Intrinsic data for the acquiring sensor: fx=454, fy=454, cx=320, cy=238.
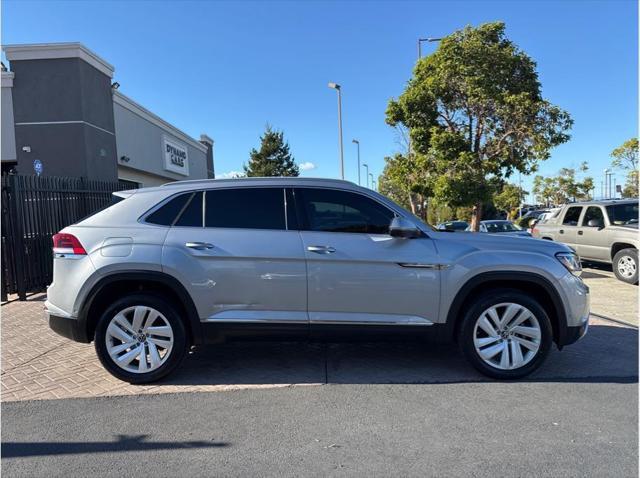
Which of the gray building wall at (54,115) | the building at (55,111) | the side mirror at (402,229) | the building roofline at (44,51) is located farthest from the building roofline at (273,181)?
the building roofline at (44,51)

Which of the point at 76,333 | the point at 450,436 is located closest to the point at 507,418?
the point at 450,436

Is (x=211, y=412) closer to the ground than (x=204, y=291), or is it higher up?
closer to the ground

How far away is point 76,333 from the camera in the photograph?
407 centimetres

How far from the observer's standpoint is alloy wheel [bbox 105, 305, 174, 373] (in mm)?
4031

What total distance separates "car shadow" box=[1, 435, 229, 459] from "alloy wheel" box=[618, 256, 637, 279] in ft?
30.3

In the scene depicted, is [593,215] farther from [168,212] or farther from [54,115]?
[54,115]

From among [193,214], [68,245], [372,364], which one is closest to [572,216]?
[372,364]

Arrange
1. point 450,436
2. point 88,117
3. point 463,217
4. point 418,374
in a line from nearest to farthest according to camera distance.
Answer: point 450,436
point 418,374
point 88,117
point 463,217

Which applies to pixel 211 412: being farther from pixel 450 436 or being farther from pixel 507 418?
pixel 507 418

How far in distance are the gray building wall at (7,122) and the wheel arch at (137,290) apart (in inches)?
526

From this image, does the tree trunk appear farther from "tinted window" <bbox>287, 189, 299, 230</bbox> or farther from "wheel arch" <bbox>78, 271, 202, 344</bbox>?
"wheel arch" <bbox>78, 271, 202, 344</bbox>

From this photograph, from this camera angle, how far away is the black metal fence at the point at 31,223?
785 centimetres

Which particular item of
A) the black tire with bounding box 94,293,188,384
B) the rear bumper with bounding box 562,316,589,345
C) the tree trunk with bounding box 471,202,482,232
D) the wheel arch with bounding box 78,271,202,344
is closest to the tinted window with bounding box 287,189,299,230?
the wheel arch with bounding box 78,271,202,344

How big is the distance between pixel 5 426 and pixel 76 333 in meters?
0.89
